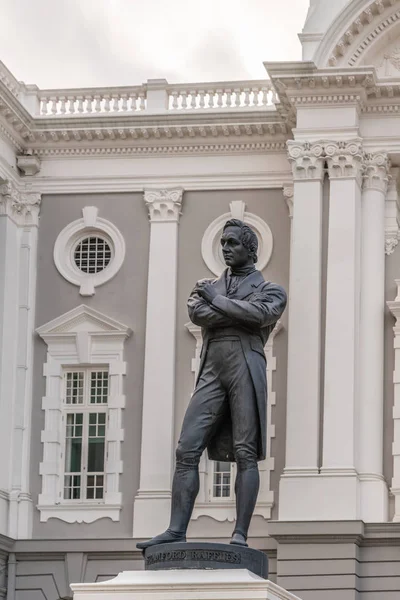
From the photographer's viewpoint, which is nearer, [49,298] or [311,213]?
[311,213]

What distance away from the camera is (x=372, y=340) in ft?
85.9

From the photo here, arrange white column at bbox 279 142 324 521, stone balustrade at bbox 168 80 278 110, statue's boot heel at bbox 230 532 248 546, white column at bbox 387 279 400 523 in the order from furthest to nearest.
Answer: stone balustrade at bbox 168 80 278 110 → white column at bbox 387 279 400 523 → white column at bbox 279 142 324 521 → statue's boot heel at bbox 230 532 248 546

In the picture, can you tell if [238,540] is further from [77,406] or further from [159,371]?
[77,406]

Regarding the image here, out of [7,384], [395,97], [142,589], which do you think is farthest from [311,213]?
[142,589]

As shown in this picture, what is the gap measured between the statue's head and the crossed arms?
38cm

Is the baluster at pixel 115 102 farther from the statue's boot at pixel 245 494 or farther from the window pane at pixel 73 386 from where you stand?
the statue's boot at pixel 245 494

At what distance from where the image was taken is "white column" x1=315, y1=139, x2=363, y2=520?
82.0 feet

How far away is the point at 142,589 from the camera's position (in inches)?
451

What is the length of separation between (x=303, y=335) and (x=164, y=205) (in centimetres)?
399

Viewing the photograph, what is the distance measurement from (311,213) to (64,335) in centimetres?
495

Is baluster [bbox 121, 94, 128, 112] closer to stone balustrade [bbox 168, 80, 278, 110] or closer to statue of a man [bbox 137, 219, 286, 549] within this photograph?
stone balustrade [bbox 168, 80, 278, 110]

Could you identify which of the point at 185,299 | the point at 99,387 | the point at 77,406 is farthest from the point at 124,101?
the point at 77,406

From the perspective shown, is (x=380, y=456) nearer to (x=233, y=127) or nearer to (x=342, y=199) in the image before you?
(x=342, y=199)

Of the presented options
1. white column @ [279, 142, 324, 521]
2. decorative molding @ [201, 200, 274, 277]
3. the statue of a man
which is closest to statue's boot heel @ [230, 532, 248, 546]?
the statue of a man
